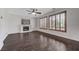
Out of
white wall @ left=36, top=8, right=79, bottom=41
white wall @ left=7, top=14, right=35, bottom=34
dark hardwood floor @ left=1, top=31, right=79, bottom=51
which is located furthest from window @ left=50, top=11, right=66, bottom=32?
white wall @ left=7, top=14, right=35, bottom=34

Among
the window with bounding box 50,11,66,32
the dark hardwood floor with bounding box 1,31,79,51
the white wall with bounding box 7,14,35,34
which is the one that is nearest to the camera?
the dark hardwood floor with bounding box 1,31,79,51

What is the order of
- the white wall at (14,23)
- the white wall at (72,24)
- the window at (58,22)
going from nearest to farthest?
1. the white wall at (72,24)
2. the window at (58,22)
3. the white wall at (14,23)

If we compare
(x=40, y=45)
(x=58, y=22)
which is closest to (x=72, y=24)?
(x=58, y=22)

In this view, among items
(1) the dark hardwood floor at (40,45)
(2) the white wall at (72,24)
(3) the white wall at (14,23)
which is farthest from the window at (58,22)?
(3) the white wall at (14,23)

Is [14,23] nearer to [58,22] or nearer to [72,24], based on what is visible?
[58,22]

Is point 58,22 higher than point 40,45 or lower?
higher

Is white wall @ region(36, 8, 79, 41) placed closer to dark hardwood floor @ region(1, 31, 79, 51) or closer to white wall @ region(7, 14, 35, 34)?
dark hardwood floor @ region(1, 31, 79, 51)

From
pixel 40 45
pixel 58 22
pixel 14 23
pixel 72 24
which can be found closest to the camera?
pixel 40 45

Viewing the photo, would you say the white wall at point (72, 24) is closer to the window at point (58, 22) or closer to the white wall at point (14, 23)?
the window at point (58, 22)
